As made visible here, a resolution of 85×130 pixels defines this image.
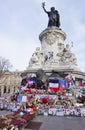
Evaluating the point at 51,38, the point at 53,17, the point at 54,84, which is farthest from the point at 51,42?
the point at 54,84

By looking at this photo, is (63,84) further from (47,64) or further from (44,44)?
(44,44)

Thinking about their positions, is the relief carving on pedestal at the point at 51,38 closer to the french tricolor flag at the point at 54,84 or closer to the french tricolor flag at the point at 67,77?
the french tricolor flag at the point at 67,77

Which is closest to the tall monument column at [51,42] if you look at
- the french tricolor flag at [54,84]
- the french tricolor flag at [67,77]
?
the french tricolor flag at [67,77]

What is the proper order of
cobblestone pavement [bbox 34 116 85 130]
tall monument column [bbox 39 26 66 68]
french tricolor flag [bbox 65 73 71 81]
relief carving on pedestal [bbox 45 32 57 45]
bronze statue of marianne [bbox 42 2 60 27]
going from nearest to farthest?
cobblestone pavement [bbox 34 116 85 130] < french tricolor flag [bbox 65 73 71 81] < tall monument column [bbox 39 26 66 68] < relief carving on pedestal [bbox 45 32 57 45] < bronze statue of marianne [bbox 42 2 60 27]

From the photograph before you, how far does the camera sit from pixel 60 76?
35625mm

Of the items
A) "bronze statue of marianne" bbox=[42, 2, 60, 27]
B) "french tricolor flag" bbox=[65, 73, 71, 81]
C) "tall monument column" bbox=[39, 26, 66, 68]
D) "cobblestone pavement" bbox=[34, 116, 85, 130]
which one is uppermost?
"bronze statue of marianne" bbox=[42, 2, 60, 27]

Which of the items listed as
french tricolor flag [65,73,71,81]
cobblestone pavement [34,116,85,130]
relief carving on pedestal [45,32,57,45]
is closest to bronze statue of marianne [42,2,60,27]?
relief carving on pedestal [45,32,57,45]

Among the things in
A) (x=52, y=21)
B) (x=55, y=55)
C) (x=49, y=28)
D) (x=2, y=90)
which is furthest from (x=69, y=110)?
(x=2, y=90)

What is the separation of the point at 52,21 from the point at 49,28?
275 centimetres

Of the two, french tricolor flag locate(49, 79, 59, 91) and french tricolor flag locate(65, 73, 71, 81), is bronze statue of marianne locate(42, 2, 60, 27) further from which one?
french tricolor flag locate(49, 79, 59, 91)

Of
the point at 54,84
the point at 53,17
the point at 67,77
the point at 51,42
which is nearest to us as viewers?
the point at 54,84

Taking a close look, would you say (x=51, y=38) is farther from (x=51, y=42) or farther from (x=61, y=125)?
(x=61, y=125)

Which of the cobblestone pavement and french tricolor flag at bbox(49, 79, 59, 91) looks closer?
the cobblestone pavement

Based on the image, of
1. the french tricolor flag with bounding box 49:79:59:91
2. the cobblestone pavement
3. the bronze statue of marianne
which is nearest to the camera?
the cobblestone pavement
